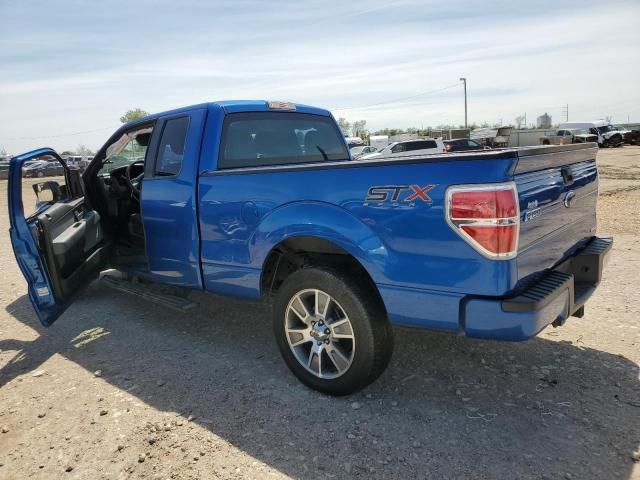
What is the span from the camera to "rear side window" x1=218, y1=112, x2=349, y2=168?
3.88 metres

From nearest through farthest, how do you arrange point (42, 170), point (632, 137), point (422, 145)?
point (422, 145) < point (632, 137) < point (42, 170)

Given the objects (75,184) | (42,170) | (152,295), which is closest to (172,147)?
(152,295)

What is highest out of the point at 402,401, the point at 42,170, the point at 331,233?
the point at 42,170

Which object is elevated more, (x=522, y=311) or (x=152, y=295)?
(x=522, y=311)

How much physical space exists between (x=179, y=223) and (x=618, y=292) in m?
4.23

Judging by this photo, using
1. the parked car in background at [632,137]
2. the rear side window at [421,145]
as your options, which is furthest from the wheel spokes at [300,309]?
the parked car in background at [632,137]

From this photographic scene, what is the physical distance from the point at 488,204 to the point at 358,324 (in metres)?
1.06

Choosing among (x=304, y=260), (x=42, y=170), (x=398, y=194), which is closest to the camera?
(x=398, y=194)

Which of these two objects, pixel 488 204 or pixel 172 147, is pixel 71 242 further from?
pixel 488 204

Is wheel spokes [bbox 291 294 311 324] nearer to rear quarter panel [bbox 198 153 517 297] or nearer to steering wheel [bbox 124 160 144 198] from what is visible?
rear quarter panel [bbox 198 153 517 297]

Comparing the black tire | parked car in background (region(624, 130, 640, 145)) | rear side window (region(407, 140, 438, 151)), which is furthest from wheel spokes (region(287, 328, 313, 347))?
parked car in background (region(624, 130, 640, 145))

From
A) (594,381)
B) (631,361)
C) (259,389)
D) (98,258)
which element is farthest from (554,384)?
(98,258)

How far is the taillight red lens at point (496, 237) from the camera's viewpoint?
92.4 inches

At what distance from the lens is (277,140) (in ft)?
13.9
